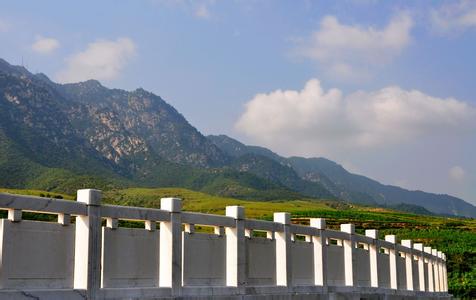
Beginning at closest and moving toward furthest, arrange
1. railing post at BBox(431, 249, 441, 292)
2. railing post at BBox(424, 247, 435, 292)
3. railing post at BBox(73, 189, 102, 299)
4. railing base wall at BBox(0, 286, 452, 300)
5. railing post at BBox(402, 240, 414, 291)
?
railing base wall at BBox(0, 286, 452, 300) < railing post at BBox(73, 189, 102, 299) < railing post at BBox(402, 240, 414, 291) < railing post at BBox(424, 247, 435, 292) < railing post at BBox(431, 249, 441, 292)

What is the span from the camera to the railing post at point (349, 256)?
945 inches

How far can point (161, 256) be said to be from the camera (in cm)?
1461

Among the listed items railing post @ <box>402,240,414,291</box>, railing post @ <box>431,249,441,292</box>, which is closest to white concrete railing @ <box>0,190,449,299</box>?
railing post @ <box>402,240,414,291</box>

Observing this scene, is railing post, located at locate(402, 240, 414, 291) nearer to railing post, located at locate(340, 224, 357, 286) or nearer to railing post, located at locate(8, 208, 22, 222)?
railing post, located at locate(340, 224, 357, 286)

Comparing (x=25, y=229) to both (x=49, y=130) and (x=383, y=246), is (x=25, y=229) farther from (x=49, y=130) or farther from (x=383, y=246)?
(x=49, y=130)

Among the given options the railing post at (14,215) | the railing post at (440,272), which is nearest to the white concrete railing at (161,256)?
the railing post at (14,215)

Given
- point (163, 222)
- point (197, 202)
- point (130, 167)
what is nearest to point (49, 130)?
point (130, 167)

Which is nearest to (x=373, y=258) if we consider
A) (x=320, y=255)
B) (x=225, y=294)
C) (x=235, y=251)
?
(x=320, y=255)

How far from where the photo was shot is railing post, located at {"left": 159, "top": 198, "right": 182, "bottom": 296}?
1455 centimetres

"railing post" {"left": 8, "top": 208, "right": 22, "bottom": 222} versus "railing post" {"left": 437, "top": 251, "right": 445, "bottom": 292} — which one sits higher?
"railing post" {"left": 8, "top": 208, "right": 22, "bottom": 222}

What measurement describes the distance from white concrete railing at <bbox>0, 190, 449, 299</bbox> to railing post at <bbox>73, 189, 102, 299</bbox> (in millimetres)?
19

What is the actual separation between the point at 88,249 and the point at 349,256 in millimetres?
13841

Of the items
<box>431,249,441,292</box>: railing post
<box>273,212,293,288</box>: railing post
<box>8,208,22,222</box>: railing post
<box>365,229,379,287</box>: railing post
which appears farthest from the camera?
<box>431,249,441,292</box>: railing post

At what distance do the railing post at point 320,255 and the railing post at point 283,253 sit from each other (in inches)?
89.0
